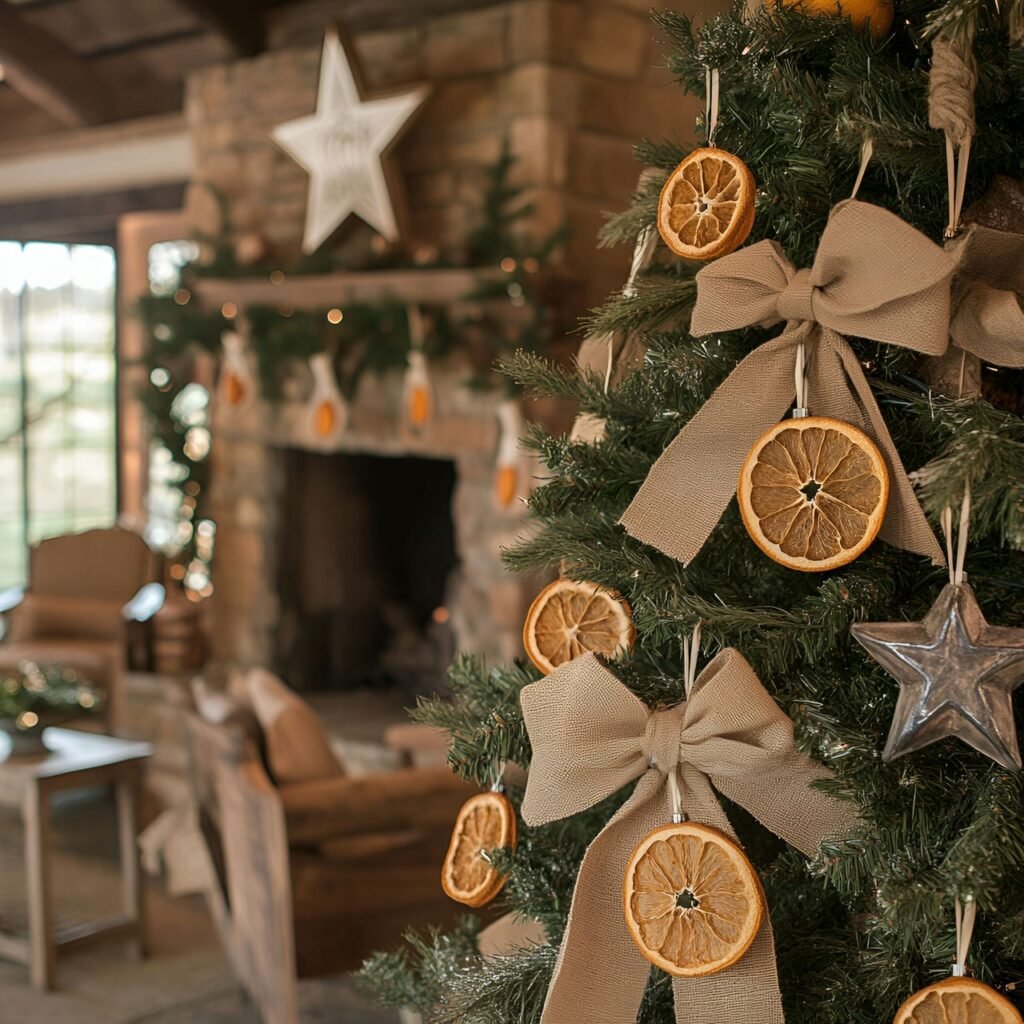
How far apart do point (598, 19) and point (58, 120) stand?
131 inches

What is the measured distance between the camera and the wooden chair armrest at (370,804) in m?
2.42

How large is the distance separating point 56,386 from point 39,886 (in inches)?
171

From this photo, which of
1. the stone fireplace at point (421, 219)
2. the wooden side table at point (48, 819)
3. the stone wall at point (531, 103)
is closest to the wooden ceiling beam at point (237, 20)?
the stone fireplace at point (421, 219)

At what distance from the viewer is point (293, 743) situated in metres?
2.53

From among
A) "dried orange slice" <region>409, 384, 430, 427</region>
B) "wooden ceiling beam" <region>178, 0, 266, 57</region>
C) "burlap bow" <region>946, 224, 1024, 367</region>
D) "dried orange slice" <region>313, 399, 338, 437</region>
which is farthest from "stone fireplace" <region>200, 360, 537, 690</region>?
"burlap bow" <region>946, 224, 1024, 367</region>

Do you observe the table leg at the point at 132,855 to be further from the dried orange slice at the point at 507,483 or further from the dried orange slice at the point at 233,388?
the dried orange slice at the point at 233,388

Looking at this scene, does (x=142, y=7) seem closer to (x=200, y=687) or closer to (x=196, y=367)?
(x=196, y=367)

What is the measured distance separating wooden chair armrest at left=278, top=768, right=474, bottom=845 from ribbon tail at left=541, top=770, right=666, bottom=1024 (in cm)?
158

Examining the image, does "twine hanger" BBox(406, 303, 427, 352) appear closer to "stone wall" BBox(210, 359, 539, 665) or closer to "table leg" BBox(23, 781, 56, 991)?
"stone wall" BBox(210, 359, 539, 665)

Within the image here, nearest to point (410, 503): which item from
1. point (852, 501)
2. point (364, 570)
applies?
point (364, 570)

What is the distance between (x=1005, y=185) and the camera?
921mm

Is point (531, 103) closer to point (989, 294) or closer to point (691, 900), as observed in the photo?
point (989, 294)

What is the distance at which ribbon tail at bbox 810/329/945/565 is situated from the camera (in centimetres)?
81

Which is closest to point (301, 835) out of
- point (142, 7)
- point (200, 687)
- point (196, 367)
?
point (200, 687)
